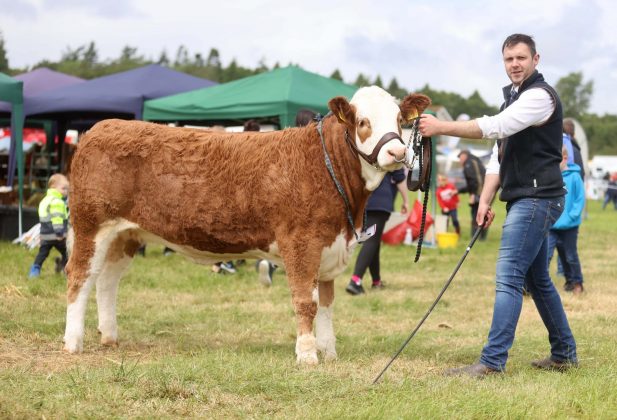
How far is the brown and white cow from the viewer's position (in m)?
5.75

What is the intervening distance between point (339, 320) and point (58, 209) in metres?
4.08

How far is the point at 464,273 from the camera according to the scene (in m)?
11.9

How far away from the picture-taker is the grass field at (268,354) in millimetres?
4328

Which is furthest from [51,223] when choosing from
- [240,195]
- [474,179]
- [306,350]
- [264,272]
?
[474,179]

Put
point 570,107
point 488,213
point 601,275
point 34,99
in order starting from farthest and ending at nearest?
point 570,107
point 34,99
point 601,275
point 488,213

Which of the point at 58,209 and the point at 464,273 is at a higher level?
the point at 58,209

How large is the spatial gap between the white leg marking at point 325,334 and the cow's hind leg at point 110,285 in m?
1.61

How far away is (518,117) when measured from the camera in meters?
5.07

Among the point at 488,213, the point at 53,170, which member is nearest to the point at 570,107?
the point at 53,170

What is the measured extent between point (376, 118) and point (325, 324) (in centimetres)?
164

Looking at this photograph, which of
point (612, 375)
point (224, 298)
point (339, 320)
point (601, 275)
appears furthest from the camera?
point (601, 275)

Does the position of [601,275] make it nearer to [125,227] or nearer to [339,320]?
[339,320]

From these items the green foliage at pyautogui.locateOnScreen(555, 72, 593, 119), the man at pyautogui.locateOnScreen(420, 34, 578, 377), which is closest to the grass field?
the man at pyautogui.locateOnScreen(420, 34, 578, 377)

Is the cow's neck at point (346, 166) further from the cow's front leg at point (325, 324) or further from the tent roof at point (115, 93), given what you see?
the tent roof at point (115, 93)
